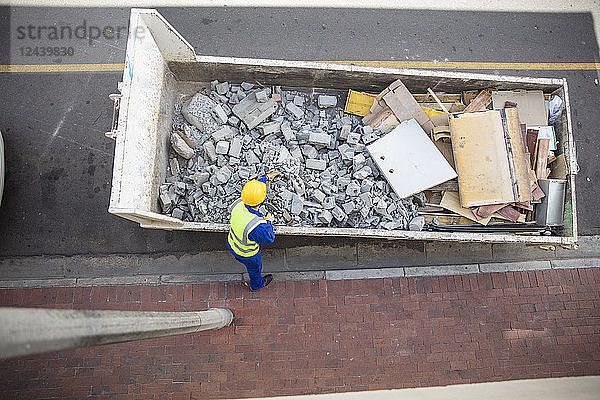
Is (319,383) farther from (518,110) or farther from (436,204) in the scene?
(518,110)

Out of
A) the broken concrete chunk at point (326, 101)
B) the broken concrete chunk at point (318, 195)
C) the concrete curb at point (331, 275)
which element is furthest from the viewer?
the concrete curb at point (331, 275)

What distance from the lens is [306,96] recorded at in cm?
624

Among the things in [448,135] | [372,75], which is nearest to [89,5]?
[372,75]

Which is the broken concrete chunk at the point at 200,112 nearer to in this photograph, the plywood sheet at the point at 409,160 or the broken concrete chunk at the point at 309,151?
the broken concrete chunk at the point at 309,151

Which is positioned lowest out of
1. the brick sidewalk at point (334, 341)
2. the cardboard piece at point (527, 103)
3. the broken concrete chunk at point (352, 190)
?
the brick sidewalk at point (334, 341)

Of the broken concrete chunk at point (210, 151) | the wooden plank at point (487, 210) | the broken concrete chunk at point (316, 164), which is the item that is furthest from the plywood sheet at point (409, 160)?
the broken concrete chunk at point (210, 151)

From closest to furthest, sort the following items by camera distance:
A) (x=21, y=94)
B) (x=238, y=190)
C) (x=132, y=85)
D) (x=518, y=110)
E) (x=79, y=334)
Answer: (x=79, y=334), (x=132, y=85), (x=238, y=190), (x=518, y=110), (x=21, y=94)

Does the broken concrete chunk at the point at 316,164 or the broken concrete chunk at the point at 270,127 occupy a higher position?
the broken concrete chunk at the point at 270,127

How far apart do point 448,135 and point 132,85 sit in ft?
13.0

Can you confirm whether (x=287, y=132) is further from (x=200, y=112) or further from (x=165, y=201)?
(x=165, y=201)

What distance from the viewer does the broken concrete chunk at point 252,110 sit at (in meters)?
5.98

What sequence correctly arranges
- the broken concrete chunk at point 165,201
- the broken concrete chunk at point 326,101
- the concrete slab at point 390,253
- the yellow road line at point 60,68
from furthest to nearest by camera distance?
the yellow road line at point 60,68
the concrete slab at point 390,253
the broken concrete chunk at point 326,101
the broken concrete chunk at point 165,201

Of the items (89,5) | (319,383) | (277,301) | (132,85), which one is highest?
(89,5)

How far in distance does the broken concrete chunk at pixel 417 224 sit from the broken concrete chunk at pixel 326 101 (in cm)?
195
